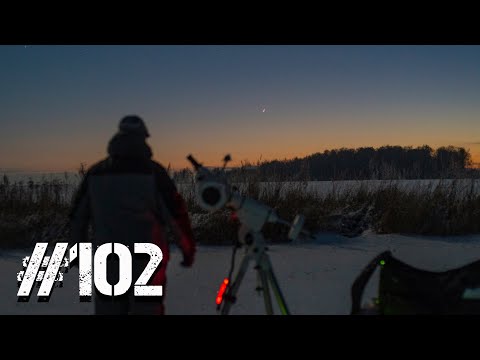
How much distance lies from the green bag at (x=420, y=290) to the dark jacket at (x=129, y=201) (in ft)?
4.07

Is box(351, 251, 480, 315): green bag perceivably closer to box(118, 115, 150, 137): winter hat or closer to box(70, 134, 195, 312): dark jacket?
box(70, 134, 195, 312): dark jacket

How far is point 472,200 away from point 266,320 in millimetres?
6998

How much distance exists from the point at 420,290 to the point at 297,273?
8.11ft

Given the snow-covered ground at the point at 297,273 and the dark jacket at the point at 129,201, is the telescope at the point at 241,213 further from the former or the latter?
the snow-covered ground at the point at 297,273

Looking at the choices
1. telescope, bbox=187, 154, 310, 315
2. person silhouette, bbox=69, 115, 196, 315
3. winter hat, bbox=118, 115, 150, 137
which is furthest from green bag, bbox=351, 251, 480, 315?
winter hat, bbox=118, 115, 150, 137

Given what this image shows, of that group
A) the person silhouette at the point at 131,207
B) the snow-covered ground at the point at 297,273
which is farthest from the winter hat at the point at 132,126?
the snow-covered ground at the point at 297,273

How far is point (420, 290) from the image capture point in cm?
300

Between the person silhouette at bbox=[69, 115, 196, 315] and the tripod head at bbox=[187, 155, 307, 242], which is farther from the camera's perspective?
the person silhouette at bbox=[69, 115, 196, 315]

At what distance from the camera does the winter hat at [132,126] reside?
9.16 ft

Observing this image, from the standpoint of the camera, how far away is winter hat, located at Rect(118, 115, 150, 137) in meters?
2.79

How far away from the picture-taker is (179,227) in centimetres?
282

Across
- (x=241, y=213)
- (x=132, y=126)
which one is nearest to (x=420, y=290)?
(x=241, y=213)

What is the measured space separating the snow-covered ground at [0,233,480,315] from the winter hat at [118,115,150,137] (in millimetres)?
2122

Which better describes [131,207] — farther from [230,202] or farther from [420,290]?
[420,290]
